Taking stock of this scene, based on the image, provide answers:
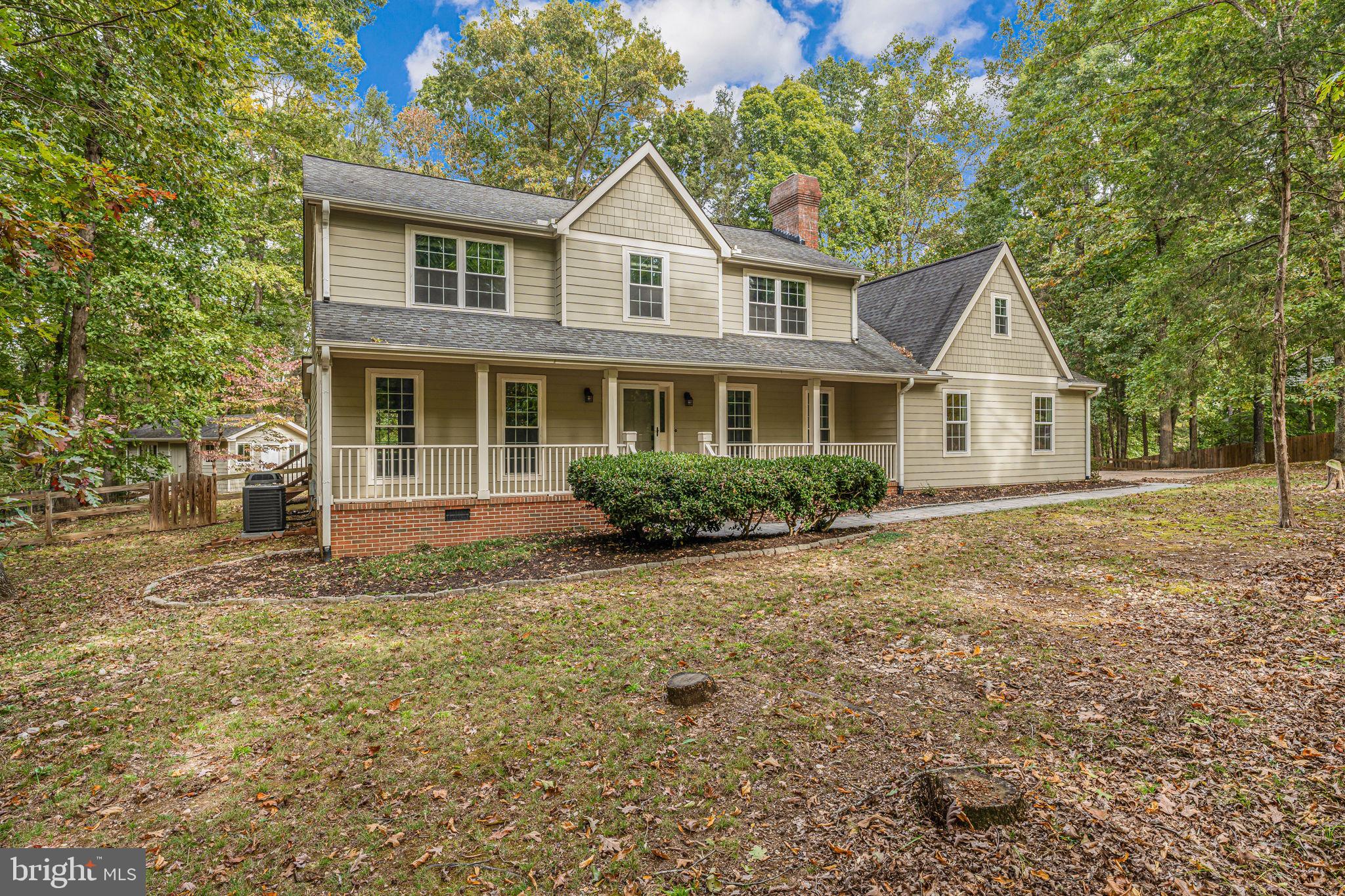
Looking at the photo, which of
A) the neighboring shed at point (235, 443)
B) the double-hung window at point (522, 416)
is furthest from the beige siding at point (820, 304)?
the neighboring shed at point (235, 443)

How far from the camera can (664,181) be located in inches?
524

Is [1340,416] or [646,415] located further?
[1340,416]

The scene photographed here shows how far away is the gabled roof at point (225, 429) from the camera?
839 inches

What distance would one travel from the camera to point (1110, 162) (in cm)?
1245

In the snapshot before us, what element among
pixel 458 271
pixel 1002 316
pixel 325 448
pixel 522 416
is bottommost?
pixel 325 448

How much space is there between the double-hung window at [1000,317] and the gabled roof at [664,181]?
796cm

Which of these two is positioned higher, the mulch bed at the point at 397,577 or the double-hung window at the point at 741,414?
the double-hung window at the point at 741,414

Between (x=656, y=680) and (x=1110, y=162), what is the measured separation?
46.8 feet

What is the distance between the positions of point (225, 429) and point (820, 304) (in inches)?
1188

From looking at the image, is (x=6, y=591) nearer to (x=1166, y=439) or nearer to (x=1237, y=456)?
(x=1166, y=439)

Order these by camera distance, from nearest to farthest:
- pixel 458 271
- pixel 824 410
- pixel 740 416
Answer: pixel 458 271 → pixel 740 416 → pixel 824 410

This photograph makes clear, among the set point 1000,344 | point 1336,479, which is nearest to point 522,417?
point 1000,344

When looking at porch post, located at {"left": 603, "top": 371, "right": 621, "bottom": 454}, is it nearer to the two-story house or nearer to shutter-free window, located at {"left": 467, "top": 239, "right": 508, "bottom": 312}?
the two-story house

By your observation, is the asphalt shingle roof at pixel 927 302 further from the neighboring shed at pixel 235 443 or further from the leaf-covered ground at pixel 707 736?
the neighboring shed at pixel 235 443
